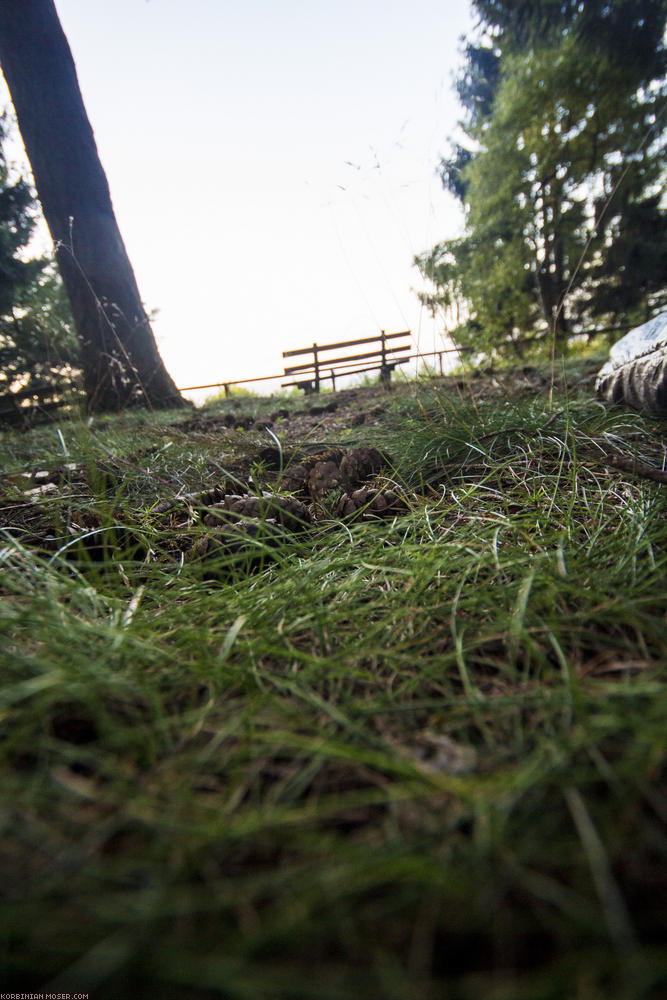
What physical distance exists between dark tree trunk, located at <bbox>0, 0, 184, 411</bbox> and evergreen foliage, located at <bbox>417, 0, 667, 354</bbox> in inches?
246

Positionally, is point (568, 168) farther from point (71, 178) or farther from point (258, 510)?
point (258, 510)

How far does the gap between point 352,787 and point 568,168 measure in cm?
1342

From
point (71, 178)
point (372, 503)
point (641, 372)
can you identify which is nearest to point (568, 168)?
point (71, 178)

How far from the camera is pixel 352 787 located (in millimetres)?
498

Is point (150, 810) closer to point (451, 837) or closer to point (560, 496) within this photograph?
point (451, 837)

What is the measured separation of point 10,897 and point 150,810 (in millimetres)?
115

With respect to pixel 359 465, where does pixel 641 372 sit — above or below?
above

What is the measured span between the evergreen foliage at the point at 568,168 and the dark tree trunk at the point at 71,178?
20.5ft

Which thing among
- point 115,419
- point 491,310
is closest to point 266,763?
point 115,419

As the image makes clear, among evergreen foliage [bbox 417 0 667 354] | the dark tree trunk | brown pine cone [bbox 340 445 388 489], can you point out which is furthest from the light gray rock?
evergreen foliage [bbox 417 0 667 354]

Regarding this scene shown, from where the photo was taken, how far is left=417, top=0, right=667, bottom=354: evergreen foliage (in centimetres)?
902

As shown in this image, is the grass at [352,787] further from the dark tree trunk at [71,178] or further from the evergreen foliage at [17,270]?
the evergreen foliage at [17,270]

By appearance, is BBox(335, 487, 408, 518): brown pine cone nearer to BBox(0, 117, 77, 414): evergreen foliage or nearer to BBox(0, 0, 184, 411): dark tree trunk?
BBox(0, 0, 184, 411): dark tree trunk

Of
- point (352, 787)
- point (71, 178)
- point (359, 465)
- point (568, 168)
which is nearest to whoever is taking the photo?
point (352, 787)
